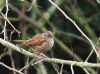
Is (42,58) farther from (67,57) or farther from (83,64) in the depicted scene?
(67,57)

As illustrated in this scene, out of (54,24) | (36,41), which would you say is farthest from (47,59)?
(54,24)

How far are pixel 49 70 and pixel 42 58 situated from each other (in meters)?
3.24

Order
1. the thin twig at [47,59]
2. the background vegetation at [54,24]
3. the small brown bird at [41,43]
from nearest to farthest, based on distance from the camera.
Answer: the thin twig at [47,59] → the small brown bird at [41,43] → the background vegetation at [54,24]

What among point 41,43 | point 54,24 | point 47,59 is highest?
point 47,59

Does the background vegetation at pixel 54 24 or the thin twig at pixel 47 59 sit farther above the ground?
the thin twig at pixel 47 59

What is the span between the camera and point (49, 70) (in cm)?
805

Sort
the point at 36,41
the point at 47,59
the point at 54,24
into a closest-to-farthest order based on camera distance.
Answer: the point at 47,59
the point at 36,41
the point at 54,24

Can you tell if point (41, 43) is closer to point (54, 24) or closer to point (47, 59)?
point (47, 59)

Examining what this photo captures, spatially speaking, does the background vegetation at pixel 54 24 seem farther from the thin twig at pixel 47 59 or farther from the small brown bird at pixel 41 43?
the thin twig at pixel 47 59

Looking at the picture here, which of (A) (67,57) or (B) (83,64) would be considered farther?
(A) (67,57)

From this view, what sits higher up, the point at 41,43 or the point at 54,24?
the point at 41,43

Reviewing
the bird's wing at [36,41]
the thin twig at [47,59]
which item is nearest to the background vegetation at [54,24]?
the bird's wing at [36,41]

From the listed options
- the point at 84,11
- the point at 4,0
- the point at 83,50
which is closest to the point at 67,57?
the point at 83,50

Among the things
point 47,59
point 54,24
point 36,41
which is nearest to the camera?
point 47,59
